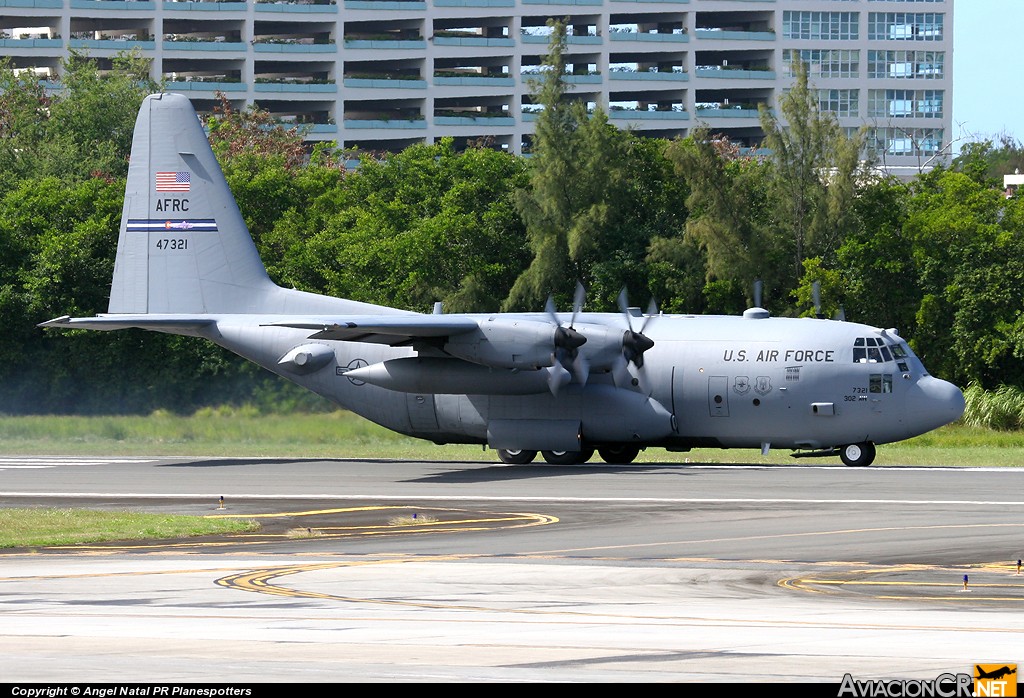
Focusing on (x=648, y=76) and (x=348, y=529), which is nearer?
(x=348, y=529)

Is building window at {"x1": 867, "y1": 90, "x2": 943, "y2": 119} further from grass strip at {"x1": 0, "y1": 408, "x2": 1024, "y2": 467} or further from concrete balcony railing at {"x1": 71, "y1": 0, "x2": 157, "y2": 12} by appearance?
grass strip at {"x1": 0, "y1": 408, "x2": 1024, "y2": 467}

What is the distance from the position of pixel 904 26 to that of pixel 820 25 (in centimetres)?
861

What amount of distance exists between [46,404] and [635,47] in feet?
327

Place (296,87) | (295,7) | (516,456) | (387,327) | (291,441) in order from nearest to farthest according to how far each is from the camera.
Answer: (387,327), (516,456), (291,441), (295,7), (296,87)

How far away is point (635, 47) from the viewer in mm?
145000

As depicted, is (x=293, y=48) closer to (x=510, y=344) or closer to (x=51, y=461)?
(x=51, y=461)

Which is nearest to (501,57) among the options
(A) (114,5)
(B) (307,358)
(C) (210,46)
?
(C) (210,46)

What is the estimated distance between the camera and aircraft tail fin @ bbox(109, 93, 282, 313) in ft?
137

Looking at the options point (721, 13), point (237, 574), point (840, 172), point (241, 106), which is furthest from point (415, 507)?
point (721, 13)

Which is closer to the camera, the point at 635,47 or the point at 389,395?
the point at 389,395

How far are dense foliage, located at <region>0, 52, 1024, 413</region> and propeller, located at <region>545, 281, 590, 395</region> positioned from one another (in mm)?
18213

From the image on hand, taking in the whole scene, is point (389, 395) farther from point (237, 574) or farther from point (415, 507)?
point (237, 574)

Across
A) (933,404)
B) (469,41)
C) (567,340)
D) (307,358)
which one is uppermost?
(469,41)

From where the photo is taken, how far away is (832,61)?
150000 mm
